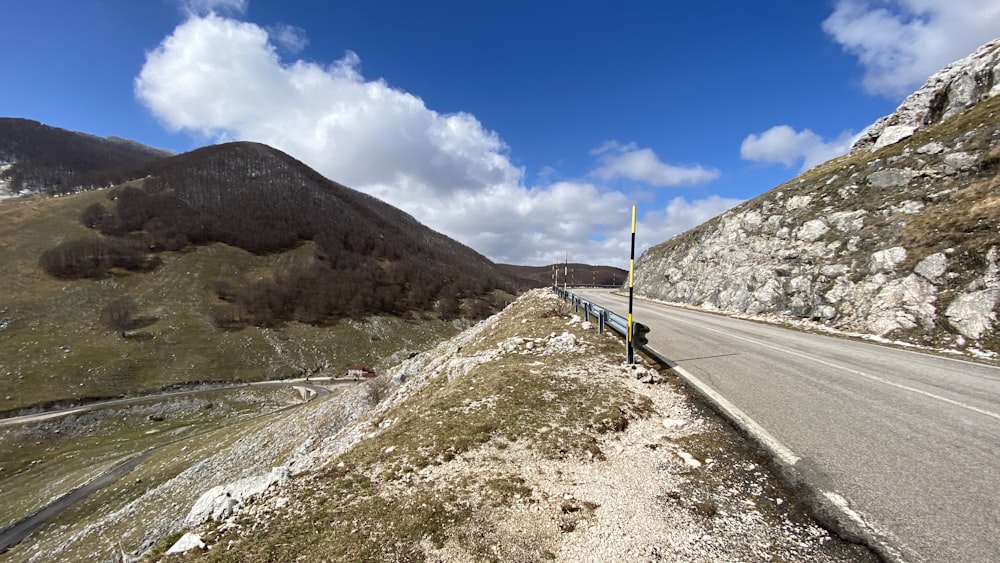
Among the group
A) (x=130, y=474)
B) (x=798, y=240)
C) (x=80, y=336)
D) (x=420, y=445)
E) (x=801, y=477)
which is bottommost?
(x=130, y=474)

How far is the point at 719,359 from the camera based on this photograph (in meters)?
14.7

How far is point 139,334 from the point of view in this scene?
321 feet

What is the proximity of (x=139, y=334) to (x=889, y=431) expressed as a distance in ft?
446

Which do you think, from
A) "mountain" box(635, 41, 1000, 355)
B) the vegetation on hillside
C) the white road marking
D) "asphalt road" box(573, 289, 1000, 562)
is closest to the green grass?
"asphalt road" box(573, 289, 1000, 562)

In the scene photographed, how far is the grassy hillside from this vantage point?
268 feet

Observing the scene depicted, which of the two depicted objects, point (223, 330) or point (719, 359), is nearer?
point (719, 359)

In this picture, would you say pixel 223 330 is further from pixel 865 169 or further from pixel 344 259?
pixel 865 169

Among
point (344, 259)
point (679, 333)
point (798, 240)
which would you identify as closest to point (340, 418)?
point (679, 333)

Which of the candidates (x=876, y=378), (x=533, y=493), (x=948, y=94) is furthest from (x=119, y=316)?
(x=948, y=94)

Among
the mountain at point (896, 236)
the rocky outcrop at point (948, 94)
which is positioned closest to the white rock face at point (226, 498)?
the mountain at point (896, 236)

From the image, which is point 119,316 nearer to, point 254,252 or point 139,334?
point 139,334

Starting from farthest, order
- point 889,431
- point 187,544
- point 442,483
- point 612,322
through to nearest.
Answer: point 612,322 → point 889,431 → point 442,483 → point 187,544

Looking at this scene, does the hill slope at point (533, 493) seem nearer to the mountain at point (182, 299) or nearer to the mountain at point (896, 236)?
the mountain at point (896, 236)

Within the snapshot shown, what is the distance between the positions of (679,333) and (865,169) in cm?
2432
